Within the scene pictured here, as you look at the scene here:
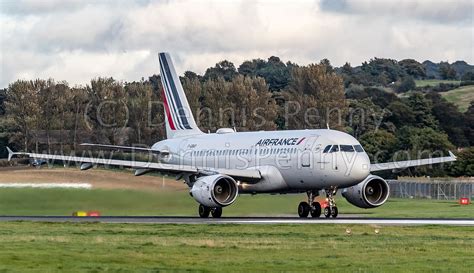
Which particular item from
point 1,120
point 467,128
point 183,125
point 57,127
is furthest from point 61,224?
point 467,128

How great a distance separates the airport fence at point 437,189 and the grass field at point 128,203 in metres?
27.2

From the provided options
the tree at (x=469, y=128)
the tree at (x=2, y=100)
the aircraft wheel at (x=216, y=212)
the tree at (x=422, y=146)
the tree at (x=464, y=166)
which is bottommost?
the aircraft wheel at (x=216, y=212)

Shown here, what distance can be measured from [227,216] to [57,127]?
2306 inches

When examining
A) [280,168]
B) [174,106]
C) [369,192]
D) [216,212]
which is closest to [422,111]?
[174,106]

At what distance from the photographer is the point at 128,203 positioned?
6228 cm

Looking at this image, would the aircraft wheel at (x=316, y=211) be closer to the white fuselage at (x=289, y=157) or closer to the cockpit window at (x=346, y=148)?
the white fuselage at (x=289, y=157)

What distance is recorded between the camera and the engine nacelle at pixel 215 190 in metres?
58.2

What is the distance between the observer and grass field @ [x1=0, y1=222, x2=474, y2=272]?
31531mm

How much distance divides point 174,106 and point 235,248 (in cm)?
3827

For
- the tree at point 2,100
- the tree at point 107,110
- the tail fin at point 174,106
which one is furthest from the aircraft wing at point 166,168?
the tree at point 2,100

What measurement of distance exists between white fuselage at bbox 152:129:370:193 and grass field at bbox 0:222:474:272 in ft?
29.8

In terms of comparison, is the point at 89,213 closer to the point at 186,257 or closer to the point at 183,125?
the point at 183,125

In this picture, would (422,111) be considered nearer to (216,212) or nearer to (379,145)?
(379,145)

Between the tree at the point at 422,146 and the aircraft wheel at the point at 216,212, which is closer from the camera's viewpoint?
the aircraft wheel at the point at 216,212
